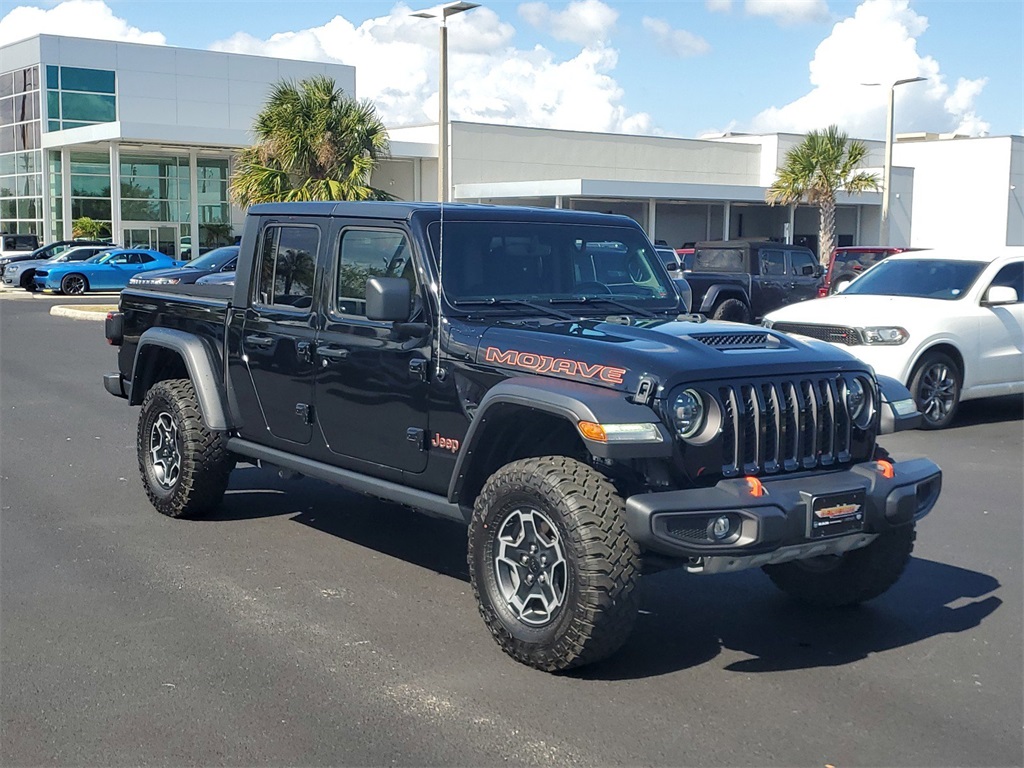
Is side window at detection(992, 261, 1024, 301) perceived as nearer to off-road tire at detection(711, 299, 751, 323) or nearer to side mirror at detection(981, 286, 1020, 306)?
side mirror at detection(981, 286, 1020, 306)

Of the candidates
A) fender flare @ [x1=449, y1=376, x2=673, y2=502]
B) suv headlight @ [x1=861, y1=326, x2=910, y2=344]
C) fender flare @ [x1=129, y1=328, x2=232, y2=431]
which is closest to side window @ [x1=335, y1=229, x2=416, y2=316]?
fender flare @ [x1=449, y1=376, x2=673, y2=502]

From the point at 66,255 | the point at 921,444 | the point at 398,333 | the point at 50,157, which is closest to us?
the point at 398,333

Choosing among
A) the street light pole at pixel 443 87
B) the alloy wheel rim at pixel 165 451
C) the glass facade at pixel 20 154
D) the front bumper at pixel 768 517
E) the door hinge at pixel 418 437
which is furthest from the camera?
the glass facade at pixel 20 154

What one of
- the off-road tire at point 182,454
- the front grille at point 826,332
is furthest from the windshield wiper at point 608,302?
the front grille at point 826,332

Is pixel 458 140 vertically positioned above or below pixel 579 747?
above

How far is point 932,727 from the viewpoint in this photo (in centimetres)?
436

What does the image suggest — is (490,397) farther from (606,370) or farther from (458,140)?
(458,140)

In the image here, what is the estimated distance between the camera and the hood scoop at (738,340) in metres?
5.19

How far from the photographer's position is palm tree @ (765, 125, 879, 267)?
39312mm

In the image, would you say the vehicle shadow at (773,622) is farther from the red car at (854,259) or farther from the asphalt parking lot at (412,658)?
the red car at (854,259)

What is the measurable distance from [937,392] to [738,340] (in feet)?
22.7

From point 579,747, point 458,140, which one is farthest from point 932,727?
point 458,140

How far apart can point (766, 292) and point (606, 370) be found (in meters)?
15.8

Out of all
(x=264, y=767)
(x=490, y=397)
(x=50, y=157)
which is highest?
(x=50, y=157)
